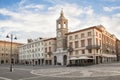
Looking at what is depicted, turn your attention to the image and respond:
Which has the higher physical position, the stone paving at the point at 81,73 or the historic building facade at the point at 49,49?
the historic building facade at the point at 49,49

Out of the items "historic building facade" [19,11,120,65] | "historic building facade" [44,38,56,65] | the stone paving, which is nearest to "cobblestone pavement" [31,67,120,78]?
the stone paving

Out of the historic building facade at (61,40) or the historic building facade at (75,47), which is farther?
the historic building facade at (61,40)

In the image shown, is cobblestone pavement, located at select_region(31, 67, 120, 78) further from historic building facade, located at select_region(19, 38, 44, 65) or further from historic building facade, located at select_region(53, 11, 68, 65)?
historic building facade, located at select_region(19, 38, 44, 65)

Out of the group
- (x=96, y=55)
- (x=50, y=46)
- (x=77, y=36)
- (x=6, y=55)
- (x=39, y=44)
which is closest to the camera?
(x=96, y=55)

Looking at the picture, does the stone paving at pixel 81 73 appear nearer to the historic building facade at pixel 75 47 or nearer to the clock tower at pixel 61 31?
the historic building facade at pixel 75 47

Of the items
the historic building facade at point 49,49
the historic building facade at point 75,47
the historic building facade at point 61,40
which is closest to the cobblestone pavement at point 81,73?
the historic building facade at point 75,47

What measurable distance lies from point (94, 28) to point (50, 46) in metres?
26.9

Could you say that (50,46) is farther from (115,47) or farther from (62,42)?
(115,47)

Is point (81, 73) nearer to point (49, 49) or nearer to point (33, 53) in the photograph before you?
point (49, 49)

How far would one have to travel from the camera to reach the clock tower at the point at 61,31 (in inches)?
3035

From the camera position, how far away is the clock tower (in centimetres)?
7709

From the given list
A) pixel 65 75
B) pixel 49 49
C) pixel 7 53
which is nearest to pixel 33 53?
pixel 49 49

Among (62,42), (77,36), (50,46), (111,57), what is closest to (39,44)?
(50,46)

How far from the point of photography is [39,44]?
306 feet
